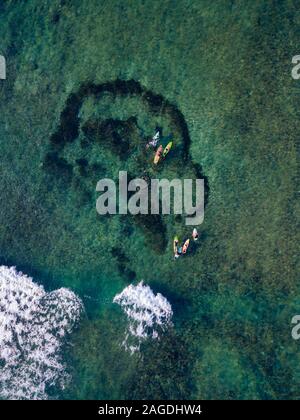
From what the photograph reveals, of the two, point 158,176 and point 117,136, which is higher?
point 117,136

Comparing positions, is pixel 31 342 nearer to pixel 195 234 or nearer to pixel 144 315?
pixel 144 315

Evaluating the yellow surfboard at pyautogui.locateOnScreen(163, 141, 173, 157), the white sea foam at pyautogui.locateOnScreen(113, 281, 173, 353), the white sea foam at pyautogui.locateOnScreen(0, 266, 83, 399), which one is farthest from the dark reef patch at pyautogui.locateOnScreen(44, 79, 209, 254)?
the white sea foam at pyautogui.locateOnScreen(0, 266, 83, 399)

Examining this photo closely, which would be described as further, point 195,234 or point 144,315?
point 195,234

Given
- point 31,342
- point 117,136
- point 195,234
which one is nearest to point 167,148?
point 117,136

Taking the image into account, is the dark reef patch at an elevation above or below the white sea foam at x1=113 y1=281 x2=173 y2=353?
above

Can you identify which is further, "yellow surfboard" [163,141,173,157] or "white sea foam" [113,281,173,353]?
"yellow surfboard" [163,141,173,157]

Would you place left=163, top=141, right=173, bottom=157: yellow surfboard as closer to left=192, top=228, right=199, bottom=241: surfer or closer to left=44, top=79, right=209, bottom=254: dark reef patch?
left=44, top=79, right=209, bottom=254: dark reef patch
